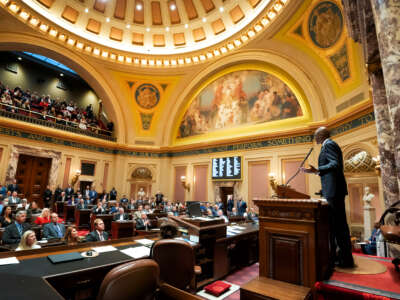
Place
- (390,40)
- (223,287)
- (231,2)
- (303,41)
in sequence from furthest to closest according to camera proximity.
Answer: (231,2)
(303,41)
(223,287)
(390,40)

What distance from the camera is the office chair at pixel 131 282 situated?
1.22 m

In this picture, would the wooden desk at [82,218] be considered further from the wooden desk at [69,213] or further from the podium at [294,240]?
the podium at [294,240]

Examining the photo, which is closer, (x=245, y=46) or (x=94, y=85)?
(x=245, y=46)

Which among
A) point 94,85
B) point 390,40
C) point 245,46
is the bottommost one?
point 390,40

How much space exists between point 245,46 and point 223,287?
12.4m

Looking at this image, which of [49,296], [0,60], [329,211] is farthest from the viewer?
[0,60]

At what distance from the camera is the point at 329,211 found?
2.50 metres

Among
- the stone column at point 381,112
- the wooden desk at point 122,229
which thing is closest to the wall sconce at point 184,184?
the wooden desk at point 122,229

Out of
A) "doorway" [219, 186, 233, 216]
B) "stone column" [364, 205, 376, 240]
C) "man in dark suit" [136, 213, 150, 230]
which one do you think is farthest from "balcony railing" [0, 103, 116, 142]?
"stone column" [364, 205, 376, 240]

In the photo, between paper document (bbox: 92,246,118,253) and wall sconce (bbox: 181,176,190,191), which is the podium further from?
wall sconce (bbox: 181,176,190,191)

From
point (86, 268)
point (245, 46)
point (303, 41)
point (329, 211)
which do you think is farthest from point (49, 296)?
point (245, 46)

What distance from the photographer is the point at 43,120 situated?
13.2 metres

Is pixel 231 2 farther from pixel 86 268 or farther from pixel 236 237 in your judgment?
pixel 86 268

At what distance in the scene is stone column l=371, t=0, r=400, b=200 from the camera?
192cm
